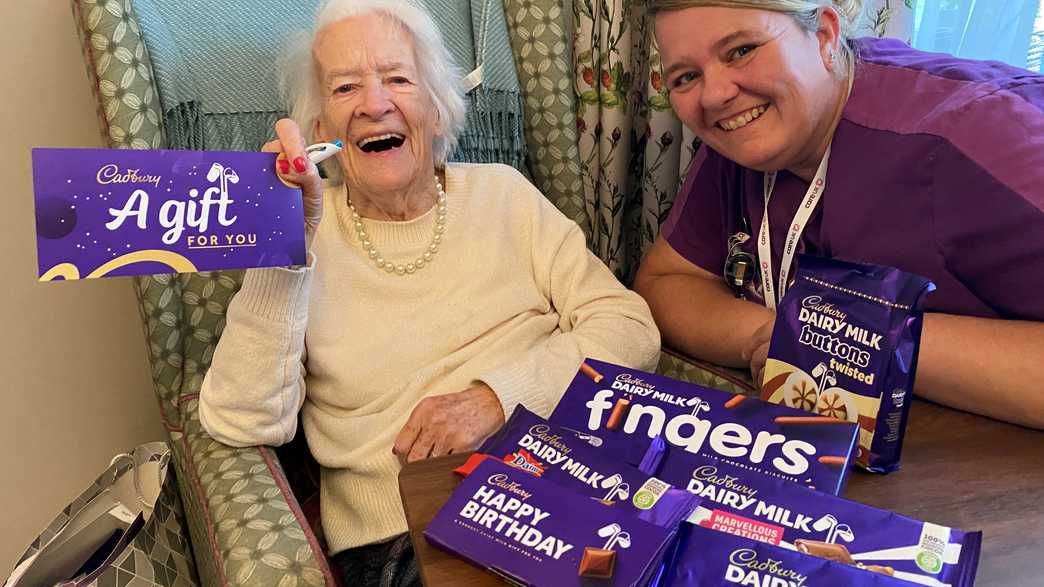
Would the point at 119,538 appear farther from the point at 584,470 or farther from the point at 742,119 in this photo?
the point at 742,119

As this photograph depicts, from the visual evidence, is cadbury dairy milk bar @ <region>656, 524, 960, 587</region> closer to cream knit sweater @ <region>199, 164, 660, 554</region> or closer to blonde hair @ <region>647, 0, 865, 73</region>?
cream knit sweater @ <region>199, 164, 660, 554</region>

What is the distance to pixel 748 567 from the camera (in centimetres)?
61

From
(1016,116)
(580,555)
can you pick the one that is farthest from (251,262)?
(1016,116)

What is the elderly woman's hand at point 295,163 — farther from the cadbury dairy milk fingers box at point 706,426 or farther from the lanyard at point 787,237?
the lanyard at point 787,237

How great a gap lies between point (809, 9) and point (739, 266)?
0.40 metres

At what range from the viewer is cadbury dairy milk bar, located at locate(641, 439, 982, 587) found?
625mm

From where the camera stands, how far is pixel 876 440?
811mm

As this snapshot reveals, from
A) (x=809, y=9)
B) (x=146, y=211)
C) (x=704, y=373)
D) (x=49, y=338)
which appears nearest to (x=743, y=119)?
(x=809, y=9)

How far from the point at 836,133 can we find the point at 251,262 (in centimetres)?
80

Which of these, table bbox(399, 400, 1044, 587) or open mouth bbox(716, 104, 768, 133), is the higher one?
open mouth bbox(716, 104, 768, 133)

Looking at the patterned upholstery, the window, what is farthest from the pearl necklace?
the window

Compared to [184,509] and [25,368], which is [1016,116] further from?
[25,368]

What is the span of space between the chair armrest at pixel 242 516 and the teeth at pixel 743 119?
796mm

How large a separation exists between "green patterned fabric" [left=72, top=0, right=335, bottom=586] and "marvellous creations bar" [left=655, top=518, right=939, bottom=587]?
Answer: 0.45 meters
